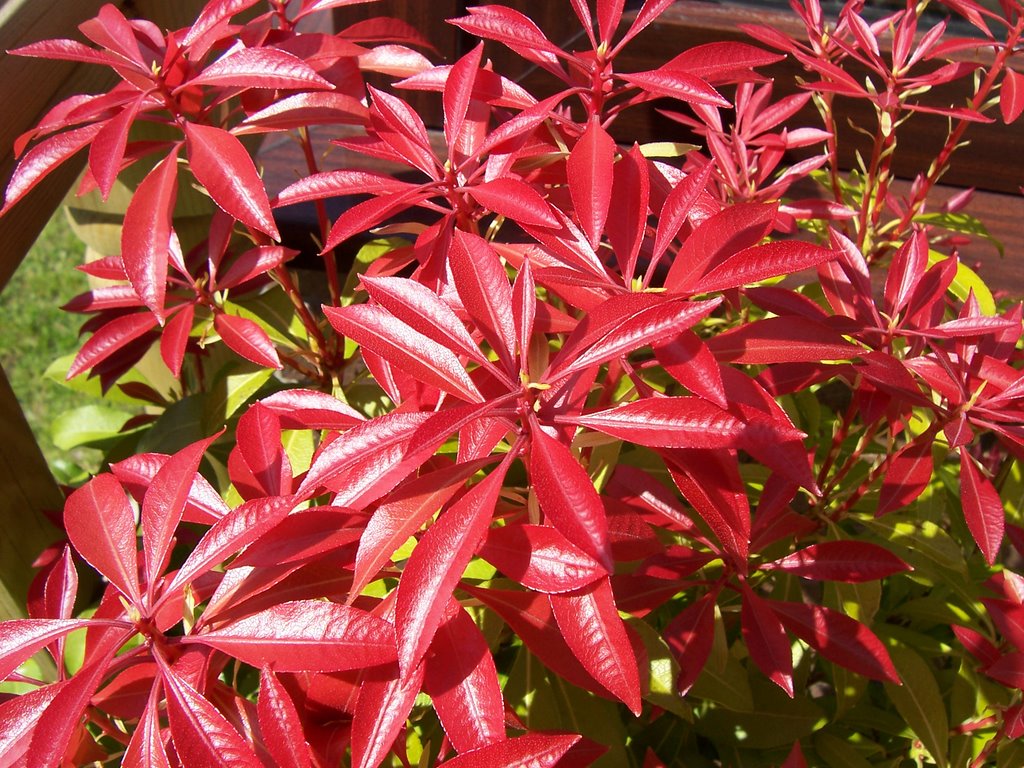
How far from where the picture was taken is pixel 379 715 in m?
0.56

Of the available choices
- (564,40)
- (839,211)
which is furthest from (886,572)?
(564,40)

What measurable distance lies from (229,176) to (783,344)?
0.47 meters

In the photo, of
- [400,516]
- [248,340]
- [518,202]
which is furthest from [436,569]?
[248,340]

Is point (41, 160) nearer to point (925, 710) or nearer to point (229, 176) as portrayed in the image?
point (229, 176)

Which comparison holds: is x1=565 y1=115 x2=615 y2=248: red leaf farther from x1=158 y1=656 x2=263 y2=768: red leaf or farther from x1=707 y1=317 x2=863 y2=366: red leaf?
x1=158 y1=656 x2=263 y2=768: red leaf

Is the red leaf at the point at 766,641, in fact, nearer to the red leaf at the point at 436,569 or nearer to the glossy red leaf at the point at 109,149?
the red leaf at the point at 436,569

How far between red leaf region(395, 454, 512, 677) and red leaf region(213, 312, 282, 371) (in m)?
0.45

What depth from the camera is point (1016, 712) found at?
2.71ft

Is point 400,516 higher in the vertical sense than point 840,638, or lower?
higher

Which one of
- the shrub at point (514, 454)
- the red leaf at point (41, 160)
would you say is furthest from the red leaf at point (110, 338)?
Result: the red leaf at point (41, 160)

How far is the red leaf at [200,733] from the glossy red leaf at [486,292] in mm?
292

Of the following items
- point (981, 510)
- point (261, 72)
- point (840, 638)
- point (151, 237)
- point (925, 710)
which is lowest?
point (925, 710)

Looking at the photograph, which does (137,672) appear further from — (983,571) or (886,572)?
(983,571)

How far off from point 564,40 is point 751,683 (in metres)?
1.47
